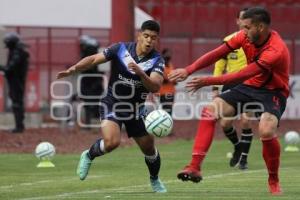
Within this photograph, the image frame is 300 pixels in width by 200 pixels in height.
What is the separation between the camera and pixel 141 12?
3478cm

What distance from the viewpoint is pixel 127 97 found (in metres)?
13.2

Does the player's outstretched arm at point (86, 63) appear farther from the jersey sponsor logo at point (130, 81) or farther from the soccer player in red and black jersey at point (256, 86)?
the soccer player in red and black jersey at point (256, 86)

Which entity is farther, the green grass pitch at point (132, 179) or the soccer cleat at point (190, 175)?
the green grass pitch at point (132, 179)

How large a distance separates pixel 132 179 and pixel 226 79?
3.82m

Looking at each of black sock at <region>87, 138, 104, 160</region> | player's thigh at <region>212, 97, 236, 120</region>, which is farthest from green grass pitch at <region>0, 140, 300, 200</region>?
player's thigh at <region>212, 97, 236, 120</region>

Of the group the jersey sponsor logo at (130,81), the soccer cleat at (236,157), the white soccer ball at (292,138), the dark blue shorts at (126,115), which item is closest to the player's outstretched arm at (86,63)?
the jersey sponsor logo at (130,81)

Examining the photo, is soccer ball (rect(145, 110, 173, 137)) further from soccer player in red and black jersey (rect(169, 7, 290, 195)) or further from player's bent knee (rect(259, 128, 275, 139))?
player's bent knee (rect(259, 128, 275, 139))

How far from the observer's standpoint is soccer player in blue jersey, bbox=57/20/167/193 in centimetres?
1295

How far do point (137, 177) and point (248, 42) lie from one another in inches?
154

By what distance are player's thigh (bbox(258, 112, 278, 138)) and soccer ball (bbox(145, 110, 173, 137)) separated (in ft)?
4.05

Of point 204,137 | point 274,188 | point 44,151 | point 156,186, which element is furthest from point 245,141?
point 204,137

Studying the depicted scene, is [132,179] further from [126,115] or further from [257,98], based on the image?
[257,98]

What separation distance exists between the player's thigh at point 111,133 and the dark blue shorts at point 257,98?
4.43 feet

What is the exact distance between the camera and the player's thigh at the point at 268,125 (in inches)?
490
